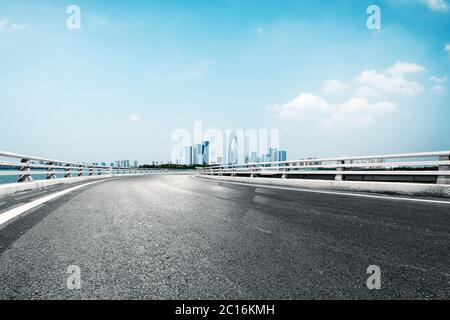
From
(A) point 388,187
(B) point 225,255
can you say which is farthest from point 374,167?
(B) point 225,255

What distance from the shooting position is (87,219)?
4.55 meters

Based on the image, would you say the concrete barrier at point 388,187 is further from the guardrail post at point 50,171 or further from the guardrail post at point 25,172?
the guardrail post at point 50,171

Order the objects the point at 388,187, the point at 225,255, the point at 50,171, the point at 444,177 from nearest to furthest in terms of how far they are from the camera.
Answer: the point at 225,255 < the point at 444,177 < the point at 388,187 < the point at 50,171

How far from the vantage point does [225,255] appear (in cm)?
276

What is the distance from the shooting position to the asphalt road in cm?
201

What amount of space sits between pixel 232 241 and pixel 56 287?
172 cm

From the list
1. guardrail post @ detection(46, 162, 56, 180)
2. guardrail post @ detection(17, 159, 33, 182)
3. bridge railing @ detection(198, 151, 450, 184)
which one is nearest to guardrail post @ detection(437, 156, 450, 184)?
bridge railing @ detection(198, 151, 450, 184)

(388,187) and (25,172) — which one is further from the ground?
(25,172)

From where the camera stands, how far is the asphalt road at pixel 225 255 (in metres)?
2.01

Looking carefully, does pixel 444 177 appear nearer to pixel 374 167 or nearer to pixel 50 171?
pixel 374 167

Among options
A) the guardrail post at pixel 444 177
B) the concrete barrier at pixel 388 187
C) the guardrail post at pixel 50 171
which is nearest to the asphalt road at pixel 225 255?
the concrete barrier at pixel 388 187

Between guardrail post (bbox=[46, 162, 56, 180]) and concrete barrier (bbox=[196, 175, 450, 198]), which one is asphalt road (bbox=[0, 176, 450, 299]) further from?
guardrail post (bbox=[46, 162, 56, 180])
